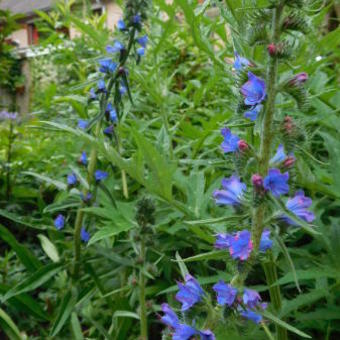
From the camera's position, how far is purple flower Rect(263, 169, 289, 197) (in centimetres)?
82

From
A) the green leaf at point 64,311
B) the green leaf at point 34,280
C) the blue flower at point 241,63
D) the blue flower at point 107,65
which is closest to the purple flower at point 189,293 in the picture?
the blue flower at point 241,63

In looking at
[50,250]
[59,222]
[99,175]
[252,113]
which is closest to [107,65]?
[99,175]

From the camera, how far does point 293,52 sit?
0.89m

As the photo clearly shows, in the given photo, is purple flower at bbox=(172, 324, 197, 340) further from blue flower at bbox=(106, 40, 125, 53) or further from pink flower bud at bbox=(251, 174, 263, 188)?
blue flower at bbox=(106, 40, 125, 53)

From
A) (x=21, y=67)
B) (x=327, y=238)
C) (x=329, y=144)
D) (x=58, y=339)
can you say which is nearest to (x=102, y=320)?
(x=58, y=339)

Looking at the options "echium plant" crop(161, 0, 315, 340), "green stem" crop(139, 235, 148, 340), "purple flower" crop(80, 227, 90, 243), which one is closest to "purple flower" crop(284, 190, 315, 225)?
"echium plant" crop(161, 0, 315, 340)

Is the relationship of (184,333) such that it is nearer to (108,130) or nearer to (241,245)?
(241,245)

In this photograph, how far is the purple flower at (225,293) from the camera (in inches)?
33.0

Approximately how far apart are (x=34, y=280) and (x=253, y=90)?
1.06m

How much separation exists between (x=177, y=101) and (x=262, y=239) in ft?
4.66

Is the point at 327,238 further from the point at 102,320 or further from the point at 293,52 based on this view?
the point at 102,320

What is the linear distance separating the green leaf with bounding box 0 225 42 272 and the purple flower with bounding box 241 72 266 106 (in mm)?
1153

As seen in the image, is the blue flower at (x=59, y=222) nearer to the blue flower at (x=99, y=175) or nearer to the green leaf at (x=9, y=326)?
the blue flower at (x=99, y=175)

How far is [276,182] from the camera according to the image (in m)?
0.82
